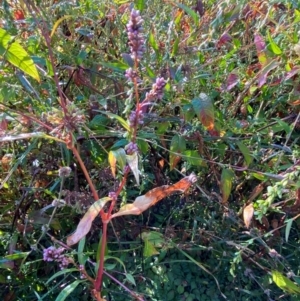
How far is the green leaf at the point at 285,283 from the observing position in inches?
40.8

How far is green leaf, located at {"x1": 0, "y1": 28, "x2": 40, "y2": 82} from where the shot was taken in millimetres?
778

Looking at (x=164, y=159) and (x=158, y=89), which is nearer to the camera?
(x=158, y=89)

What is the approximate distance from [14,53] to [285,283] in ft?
2.03

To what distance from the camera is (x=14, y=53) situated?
792 mm

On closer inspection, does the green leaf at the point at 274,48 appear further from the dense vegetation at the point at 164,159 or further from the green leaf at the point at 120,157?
the green leaf at the point at 120,157

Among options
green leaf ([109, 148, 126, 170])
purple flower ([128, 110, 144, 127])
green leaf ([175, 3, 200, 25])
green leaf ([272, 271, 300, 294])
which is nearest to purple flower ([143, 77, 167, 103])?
purple flower ([128, 110, 144, 127])

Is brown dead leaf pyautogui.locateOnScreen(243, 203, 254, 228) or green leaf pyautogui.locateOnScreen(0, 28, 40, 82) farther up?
green leaf pyautogui.locateOnScreen(0, 28, 40, 82)

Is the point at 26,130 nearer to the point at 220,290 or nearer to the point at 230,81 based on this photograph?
the point at 230,81

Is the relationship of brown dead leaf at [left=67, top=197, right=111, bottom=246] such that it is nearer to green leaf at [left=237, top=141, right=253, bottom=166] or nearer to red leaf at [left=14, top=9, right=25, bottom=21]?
green leaf at [left=237, top=141, right=253, bottom=166]

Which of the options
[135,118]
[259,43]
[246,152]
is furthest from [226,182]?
[135,118]

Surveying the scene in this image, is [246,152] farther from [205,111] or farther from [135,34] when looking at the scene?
[135,34]

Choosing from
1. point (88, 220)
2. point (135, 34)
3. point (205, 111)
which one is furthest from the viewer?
point (205, 111)

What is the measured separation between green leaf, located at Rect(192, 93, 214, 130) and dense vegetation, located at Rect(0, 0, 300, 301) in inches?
0.4

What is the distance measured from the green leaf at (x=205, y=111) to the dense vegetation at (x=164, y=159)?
1cm
